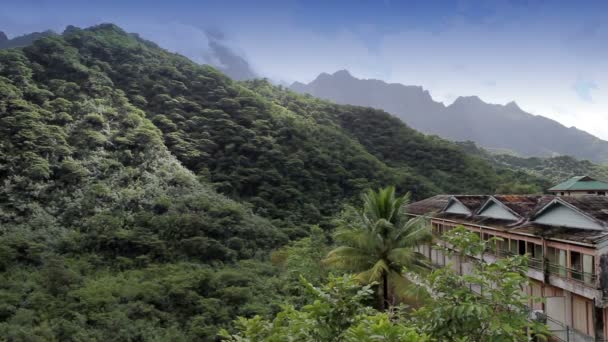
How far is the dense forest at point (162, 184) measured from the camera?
20.3m

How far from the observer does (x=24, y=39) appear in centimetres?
8031

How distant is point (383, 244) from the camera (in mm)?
17312

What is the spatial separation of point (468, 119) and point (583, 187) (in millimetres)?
131187

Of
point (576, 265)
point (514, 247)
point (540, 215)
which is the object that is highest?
point (540, 215)

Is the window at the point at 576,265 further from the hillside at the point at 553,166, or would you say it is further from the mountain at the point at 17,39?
the mountain at the point at 17,39

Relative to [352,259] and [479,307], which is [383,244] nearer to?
[352,259]

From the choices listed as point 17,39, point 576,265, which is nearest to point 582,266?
point 576,265

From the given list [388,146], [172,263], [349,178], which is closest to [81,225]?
[172,263]

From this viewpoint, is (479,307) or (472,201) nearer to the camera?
(479,307)

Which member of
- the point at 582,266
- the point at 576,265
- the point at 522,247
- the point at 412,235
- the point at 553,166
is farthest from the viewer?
the point at 553,166

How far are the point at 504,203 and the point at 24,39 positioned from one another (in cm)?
9287

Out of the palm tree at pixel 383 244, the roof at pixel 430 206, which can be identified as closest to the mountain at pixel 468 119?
the roof at pixel 430 206

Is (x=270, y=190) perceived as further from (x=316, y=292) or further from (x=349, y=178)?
(x=316, y=292)

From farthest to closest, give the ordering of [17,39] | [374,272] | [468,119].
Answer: [468,119] < [17,39] < [374,272]
